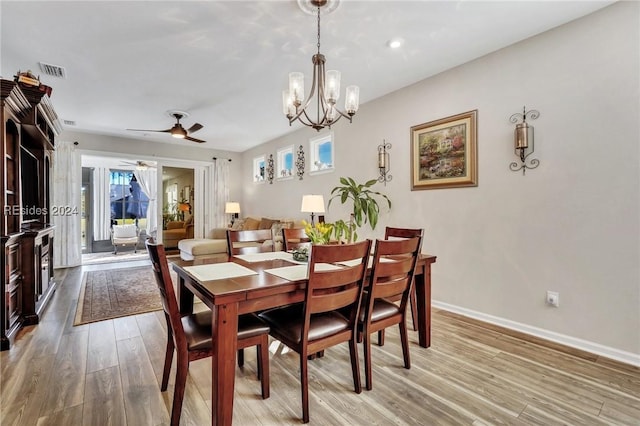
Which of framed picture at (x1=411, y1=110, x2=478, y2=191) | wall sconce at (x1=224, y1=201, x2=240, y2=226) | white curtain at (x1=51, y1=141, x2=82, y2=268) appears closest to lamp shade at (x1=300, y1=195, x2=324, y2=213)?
framed picture at (x1=411, y1=110, x2=478, y2=191)

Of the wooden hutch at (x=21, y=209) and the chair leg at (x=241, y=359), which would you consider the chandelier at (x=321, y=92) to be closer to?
the chair leg at (x=241, y=359)

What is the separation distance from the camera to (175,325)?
4.84 feet

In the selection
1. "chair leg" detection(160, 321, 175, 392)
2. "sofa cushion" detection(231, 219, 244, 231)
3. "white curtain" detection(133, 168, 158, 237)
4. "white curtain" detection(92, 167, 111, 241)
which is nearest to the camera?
"chair leg" detection(160, 321, 175, 392)

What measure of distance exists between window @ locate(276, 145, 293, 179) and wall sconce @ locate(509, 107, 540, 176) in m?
4.05

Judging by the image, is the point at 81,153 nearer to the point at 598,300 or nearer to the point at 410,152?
the point at 410,152

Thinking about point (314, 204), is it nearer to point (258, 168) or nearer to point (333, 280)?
point (333, 280)

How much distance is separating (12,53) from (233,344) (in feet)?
11.7

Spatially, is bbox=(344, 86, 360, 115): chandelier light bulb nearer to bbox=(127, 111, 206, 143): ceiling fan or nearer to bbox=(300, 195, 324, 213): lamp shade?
bbox=(300, 195, 324, 213): lamp shade

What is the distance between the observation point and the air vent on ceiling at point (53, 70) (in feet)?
10.2

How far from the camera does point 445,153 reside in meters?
3.25

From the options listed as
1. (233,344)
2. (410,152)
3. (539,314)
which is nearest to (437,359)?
(539,314)

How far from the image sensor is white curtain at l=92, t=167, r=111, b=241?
769 cm

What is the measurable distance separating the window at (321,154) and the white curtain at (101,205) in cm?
606

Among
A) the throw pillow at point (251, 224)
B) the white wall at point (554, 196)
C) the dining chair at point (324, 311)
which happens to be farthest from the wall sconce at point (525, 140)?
the throw pillow at point (251, 224)
